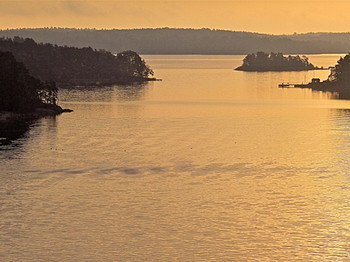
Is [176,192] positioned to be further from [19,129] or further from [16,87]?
[16,87]

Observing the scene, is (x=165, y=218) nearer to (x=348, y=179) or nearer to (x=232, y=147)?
(x=348, y=179)

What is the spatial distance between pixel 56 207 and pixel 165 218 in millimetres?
9675

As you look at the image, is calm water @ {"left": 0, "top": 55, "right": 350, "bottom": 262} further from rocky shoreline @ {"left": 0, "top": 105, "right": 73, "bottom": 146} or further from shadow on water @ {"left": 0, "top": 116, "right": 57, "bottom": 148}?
rocky shoreline @ {"left": 0, "top": 105, "right": 73, "bottom": 146}

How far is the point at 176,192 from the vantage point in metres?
71.9

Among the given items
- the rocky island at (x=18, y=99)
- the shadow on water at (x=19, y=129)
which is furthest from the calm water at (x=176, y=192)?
the rocky island at (x=18, y=99)

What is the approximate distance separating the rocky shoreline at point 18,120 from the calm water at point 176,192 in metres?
2.27

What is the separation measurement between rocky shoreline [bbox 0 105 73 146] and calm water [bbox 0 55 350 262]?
2270 mm

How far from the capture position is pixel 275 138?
110m

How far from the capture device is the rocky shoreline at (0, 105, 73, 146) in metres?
110

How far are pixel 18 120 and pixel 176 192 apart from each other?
6169 cm

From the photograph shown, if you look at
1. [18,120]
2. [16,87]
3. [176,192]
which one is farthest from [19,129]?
[176,192]

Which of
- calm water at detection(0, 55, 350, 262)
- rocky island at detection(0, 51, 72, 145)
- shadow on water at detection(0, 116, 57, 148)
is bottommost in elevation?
calm water at detection(0, 55, 350, 262)

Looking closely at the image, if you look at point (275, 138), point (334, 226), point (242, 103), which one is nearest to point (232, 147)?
point (275, 138)

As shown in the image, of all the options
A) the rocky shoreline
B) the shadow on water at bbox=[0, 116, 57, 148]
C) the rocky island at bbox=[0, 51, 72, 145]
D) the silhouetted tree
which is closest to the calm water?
the shadow on water at bbox=[0, 116, 57, 148]
